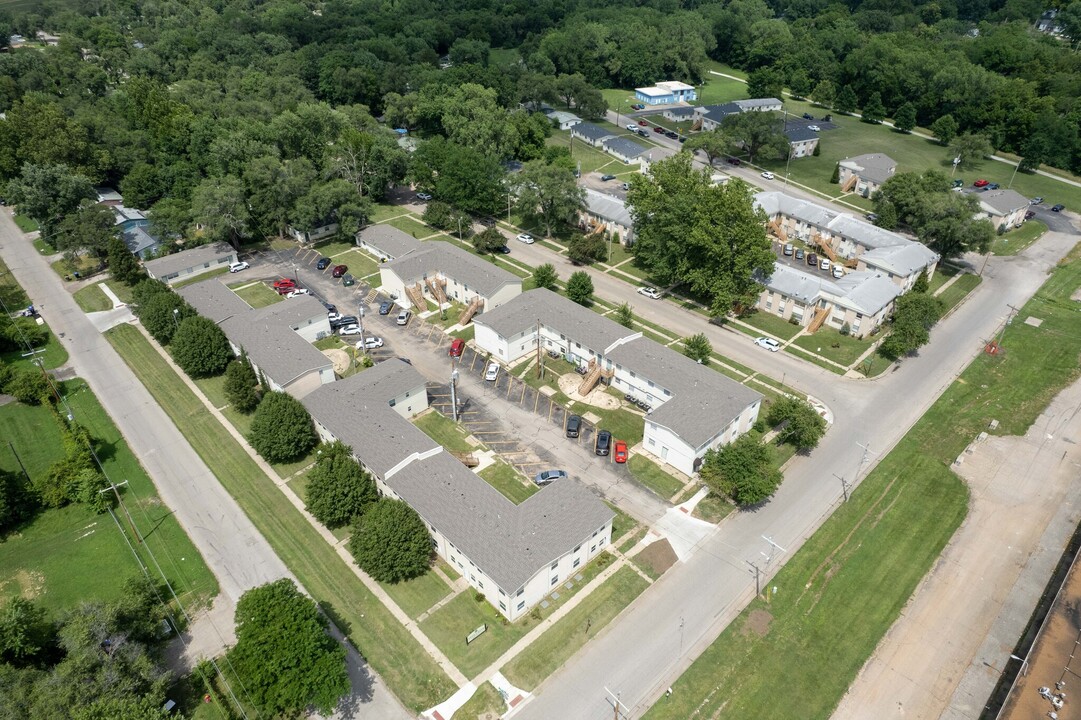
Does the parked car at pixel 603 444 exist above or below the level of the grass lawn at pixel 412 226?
above

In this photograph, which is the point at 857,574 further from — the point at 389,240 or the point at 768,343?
the point at 389,240

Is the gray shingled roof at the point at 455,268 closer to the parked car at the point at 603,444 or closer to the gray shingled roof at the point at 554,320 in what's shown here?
the gray shingled roof at the point at 554,320

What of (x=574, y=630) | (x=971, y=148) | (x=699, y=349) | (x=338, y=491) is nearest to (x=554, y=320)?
(x=699, y=349)

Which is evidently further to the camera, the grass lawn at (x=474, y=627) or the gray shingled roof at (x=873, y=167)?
the gray shingled roof at (x=873, y=167)

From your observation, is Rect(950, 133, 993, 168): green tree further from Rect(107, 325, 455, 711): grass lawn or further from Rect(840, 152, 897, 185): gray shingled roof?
Rect(107, 325, 455, 711): grass lawn

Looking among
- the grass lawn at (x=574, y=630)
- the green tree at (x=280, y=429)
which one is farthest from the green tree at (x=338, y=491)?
the grass lawn at (x=574, y=630)

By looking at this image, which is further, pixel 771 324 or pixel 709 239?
pixel 771 324
